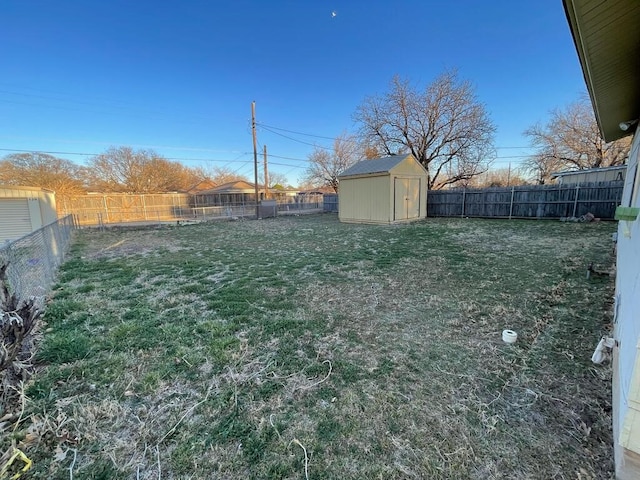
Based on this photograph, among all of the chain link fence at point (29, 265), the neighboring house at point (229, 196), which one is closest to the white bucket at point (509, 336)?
the chain link fence at point (29, 265)

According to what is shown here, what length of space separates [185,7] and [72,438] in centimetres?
1426

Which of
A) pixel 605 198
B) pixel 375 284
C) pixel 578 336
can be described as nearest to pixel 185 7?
pixel 375 284

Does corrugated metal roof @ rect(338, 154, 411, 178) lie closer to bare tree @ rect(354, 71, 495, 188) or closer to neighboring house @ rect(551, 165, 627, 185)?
bare tree @ rect(354, 71, 495, 188)

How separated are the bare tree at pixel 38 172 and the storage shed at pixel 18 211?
14074mm

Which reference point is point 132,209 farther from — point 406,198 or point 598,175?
point 598,175

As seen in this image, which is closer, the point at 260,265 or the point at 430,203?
the point at 260,265

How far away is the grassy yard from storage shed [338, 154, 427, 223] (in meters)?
7.09

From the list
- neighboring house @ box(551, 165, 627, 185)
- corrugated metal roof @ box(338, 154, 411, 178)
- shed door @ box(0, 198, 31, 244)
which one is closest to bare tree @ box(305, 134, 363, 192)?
corrugated metal roof @ box(338, 154, 411, 178)

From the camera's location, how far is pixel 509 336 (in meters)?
2.51

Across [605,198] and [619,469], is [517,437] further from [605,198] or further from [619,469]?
[605,198]

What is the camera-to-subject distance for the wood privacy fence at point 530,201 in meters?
9.94

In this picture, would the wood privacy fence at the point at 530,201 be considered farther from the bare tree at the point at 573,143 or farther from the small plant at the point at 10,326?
the small plant at the point at 10,326

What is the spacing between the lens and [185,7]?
34.4 feet

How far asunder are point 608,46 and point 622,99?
95.9 inches
